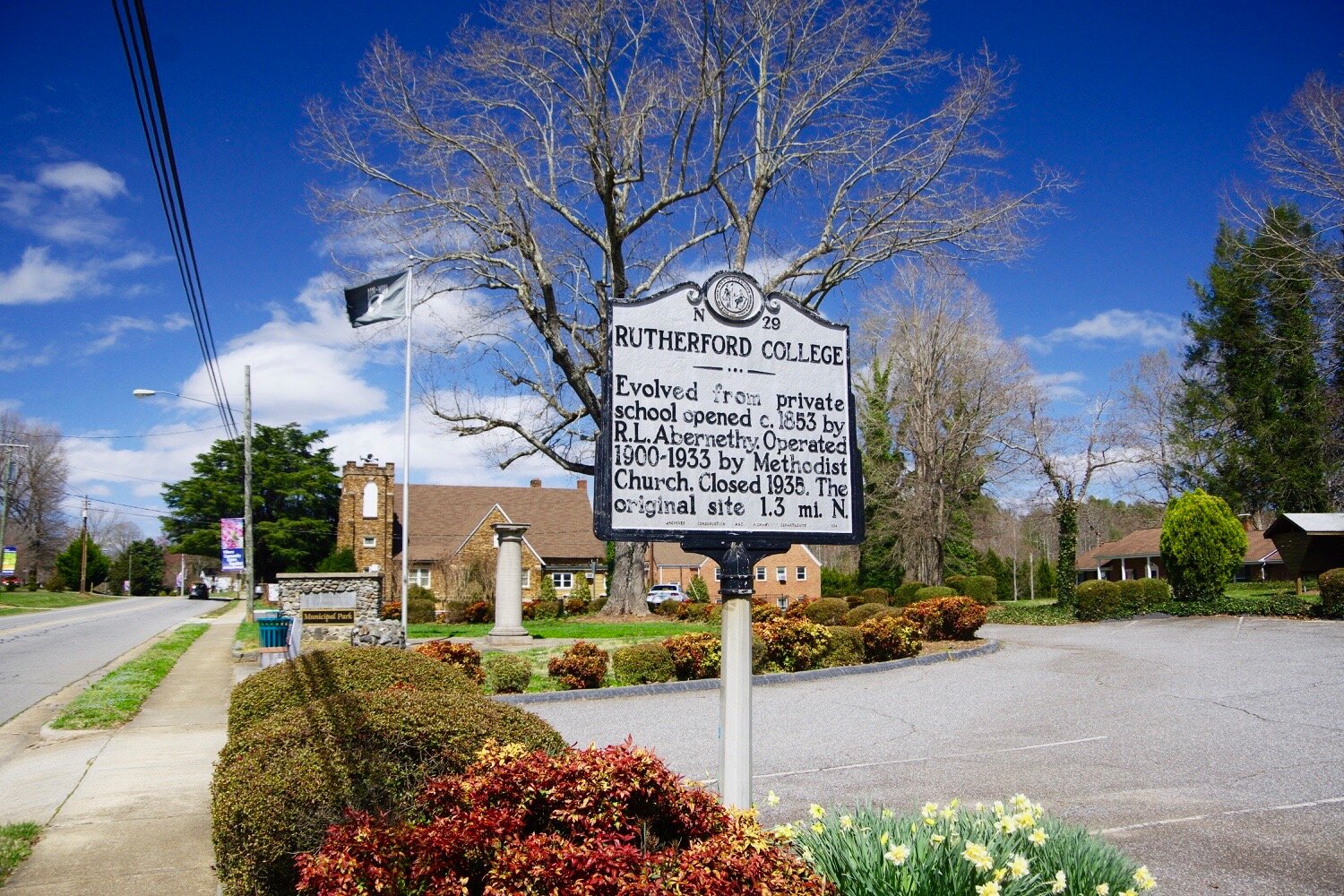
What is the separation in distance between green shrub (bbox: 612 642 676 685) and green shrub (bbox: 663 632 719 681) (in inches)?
7.6

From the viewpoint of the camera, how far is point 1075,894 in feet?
11.7

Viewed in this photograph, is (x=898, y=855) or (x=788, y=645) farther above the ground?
(x=898, y=855)

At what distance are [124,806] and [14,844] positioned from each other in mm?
1251

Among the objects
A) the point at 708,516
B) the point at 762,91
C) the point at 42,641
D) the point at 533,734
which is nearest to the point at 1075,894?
the point at 708,516

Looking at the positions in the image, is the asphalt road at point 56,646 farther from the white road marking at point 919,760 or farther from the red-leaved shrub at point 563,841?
the red-leaved shrub at point 563,841

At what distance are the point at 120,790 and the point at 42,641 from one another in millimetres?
19933

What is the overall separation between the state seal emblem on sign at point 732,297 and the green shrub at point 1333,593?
24.0m

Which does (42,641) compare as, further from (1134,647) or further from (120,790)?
(1134,647)

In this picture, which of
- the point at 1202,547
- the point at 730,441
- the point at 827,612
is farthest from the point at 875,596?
the point at 730,441

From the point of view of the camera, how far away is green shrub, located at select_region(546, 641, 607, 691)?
13414 millimetres

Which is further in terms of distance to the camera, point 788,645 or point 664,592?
point 664,592

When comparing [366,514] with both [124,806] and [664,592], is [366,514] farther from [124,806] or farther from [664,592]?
[124,806]

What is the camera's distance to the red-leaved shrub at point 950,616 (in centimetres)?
2019

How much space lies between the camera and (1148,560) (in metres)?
56.8
